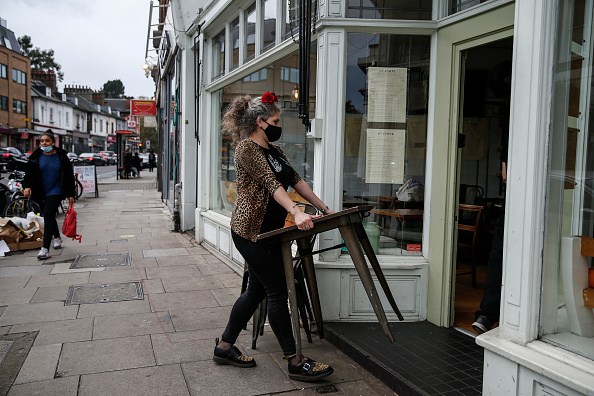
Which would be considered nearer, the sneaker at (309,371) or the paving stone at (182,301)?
the sneaker at (309,371)

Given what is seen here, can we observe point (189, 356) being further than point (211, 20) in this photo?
No

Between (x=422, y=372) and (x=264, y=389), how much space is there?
3.72ft

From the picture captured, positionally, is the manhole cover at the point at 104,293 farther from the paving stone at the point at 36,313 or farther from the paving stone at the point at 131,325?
the paving stone at the point at 131,325

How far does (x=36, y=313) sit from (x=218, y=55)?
16.7 feet

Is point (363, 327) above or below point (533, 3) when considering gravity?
below

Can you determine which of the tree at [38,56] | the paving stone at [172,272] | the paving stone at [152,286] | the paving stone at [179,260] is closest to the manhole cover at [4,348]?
the paving stone at [152,286]

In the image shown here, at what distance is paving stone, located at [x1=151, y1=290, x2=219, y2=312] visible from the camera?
5286 mm

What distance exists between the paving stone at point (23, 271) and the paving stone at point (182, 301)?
2.06m

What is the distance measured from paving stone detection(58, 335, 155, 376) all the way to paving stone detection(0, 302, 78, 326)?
82 cm

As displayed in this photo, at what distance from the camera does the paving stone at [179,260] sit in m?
7.32

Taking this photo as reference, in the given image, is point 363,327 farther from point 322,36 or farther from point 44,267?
point 44,267

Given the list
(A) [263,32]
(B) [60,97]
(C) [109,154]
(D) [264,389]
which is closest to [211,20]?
(A) [263,32]

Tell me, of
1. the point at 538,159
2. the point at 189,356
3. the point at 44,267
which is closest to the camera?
the point at 538,159

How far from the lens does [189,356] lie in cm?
402
